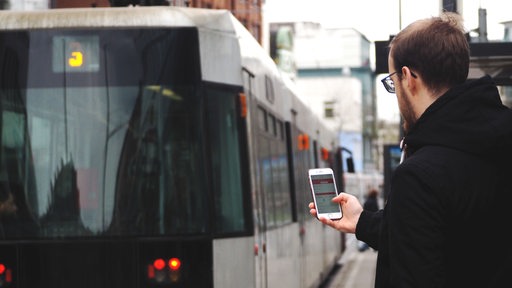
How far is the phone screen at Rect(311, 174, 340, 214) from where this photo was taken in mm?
3443

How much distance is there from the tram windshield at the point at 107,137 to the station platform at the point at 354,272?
13609 millimetres

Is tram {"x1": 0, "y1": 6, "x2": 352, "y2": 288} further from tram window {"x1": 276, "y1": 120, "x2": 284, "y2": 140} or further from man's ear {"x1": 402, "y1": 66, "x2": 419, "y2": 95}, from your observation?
man's ear {"x1": 402, "y1": 66, "x2": 419, "y2": 95}

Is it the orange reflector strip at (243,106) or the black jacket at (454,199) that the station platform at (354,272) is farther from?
the black jacket at (454,199)

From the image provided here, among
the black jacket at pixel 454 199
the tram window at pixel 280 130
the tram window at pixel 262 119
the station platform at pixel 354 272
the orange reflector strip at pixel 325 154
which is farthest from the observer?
the station platform at pixel 354 272

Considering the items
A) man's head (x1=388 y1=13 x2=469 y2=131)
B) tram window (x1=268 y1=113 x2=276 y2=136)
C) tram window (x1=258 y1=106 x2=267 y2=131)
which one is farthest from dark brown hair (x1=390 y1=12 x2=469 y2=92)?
tram window (x1=268 y1=113 x2=276 y2=136)

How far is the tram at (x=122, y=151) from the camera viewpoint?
28.2 feet

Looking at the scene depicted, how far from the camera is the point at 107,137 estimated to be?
8703mm

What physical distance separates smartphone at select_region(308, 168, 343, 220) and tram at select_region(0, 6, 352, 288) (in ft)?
16.0

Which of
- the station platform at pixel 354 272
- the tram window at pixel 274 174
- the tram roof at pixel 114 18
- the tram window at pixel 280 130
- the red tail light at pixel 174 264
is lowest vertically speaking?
the station platform at pixel 354 272

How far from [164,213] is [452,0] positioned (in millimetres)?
3126

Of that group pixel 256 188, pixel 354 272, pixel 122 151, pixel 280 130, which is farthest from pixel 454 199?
pixel 354 272

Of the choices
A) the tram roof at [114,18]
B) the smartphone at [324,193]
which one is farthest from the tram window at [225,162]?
the smartphone at [324,193]

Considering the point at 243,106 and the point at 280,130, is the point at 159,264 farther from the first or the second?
the point at 280,130

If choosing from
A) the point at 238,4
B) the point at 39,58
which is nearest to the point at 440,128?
the point at 39,58
